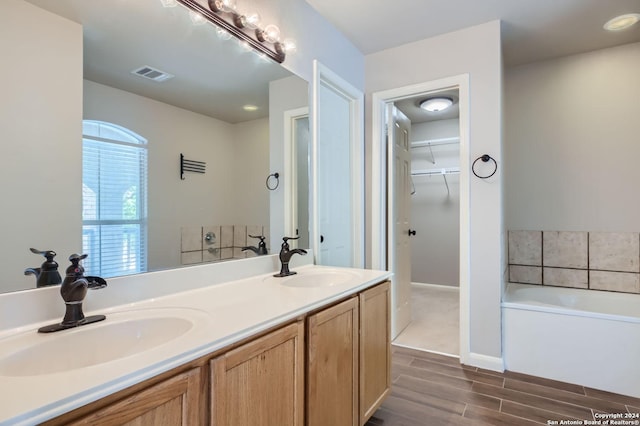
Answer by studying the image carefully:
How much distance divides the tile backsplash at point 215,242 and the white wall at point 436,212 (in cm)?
367

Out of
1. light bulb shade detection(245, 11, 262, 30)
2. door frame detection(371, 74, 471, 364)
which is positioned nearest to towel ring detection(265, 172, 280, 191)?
light bulb shade detection(245, 11, 262, 30)

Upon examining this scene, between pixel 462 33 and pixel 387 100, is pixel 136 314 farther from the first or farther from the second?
pixel 462 33

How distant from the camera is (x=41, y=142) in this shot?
3.40 feet

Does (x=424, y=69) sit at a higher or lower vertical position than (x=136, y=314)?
higher

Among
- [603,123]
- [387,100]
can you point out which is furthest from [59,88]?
[603,123]

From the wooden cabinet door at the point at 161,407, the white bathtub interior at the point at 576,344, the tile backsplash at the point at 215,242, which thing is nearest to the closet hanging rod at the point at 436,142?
the white bathtub interior at the point at 576,344

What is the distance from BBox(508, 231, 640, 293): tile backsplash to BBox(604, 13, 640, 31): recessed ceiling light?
5.31 ft

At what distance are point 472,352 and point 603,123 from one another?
2.26 meters

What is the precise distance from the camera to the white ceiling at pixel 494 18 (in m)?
2.22

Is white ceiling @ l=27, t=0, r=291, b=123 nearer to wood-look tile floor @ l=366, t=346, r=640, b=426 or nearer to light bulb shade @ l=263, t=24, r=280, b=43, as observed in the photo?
light bulb shade @ l=263, t=24, r=280, b=43

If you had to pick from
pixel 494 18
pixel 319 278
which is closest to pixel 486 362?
pixel 319 278

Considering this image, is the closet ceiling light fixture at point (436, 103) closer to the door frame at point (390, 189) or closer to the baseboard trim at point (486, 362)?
the door frame at point (390, 189)

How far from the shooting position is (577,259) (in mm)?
2971

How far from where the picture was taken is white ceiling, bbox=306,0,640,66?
222 centimetres
